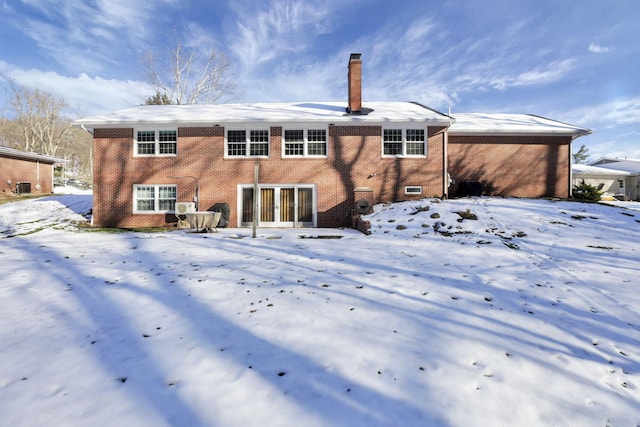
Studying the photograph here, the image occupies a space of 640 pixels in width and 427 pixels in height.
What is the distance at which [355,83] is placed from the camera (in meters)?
15.2

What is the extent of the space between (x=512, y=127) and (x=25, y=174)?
127 feet

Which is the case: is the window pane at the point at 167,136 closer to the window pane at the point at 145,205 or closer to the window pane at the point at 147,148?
the window pane at the point at 147,148

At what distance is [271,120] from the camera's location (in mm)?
13680

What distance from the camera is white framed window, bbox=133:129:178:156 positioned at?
1438 centimetres

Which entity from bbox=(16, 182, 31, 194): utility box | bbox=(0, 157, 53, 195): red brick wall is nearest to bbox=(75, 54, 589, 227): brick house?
bbox=(0, 157, 53, 195): red brick wall

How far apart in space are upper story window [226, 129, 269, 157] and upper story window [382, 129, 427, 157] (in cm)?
622

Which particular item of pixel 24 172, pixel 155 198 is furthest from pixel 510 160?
pixel 24 172

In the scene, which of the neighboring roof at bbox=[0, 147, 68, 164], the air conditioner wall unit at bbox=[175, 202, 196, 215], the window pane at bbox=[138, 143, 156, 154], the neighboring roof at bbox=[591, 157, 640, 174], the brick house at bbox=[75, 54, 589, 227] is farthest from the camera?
the neighboring roof at bbox=[591, 157, 640, 174]

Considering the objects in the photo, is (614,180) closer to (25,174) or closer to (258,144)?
(258,144)

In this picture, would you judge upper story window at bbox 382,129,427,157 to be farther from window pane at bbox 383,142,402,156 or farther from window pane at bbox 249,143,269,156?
window pane at bbox 249,143,269,156

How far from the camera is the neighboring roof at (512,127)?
51.9ft

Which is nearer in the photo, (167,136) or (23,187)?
(167,136)

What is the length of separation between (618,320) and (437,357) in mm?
2731

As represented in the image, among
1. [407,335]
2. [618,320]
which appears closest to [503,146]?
[618,320]
